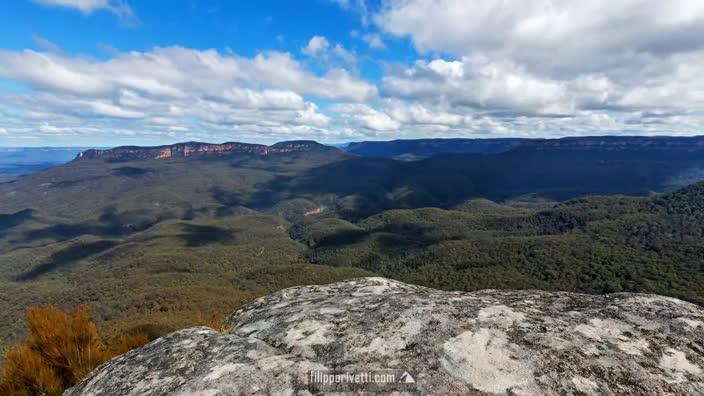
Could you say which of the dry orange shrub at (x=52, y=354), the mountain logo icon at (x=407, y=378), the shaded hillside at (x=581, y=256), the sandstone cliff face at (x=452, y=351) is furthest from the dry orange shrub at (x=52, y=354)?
the shaded hillside at (x=581, y=256)

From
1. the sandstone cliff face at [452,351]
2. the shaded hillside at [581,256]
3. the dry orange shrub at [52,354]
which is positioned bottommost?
the shaded hillside at [581,256]

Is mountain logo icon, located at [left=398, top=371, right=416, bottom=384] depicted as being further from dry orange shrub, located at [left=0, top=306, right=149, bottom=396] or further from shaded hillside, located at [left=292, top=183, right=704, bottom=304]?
shaded hillside, located at [left=292, top=183, right=704, bottom=304]

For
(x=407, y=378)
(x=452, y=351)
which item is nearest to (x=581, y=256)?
(x=452, y=351)

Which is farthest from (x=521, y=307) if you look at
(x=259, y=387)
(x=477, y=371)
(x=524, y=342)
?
(x=259, y=387)

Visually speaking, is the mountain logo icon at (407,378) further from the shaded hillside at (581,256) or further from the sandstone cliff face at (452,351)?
the shaded hillside at (581,256)

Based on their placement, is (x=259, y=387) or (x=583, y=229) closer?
(x=259, y=387)

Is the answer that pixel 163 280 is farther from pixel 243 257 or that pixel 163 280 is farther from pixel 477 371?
pixel 477 371

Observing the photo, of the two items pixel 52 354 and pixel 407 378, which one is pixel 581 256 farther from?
pixel 52 354

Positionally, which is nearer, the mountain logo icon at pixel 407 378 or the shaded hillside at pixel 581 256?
the mountain logo icon at pixel 407 378

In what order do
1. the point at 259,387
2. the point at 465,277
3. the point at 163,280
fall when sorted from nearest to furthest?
1. the point at 259,387
2. the point at 465,277
3. the point at 163,280
